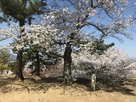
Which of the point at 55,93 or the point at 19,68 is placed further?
the point at 19,68

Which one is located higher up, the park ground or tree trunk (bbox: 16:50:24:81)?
tree trunk (bbox: 16:50:24:81)

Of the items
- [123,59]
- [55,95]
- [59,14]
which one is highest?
[59,14]

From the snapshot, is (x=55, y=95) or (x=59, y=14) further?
(x=59, y=14)

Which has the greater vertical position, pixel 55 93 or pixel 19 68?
pixel 19 68

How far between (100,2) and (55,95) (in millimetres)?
7877

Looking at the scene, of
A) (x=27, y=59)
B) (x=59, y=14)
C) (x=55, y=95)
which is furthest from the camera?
(x=27, y=59)

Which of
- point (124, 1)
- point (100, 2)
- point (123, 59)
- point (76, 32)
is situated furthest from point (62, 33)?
point (123, 59)

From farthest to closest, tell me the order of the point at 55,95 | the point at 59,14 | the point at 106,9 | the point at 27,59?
the point at 27,59, the point at 106,9, the point at 59,14, the point at 55,95

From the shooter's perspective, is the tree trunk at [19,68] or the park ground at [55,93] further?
the tree trunk at [19,68]

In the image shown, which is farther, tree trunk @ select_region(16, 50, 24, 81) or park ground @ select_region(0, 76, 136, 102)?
tree trunk @ select_region(16, 50, 24, 81)

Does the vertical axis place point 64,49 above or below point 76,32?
below

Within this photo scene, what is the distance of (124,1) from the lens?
1570cm

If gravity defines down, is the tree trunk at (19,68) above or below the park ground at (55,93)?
above

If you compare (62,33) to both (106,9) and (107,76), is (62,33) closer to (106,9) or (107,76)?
(106,9)
